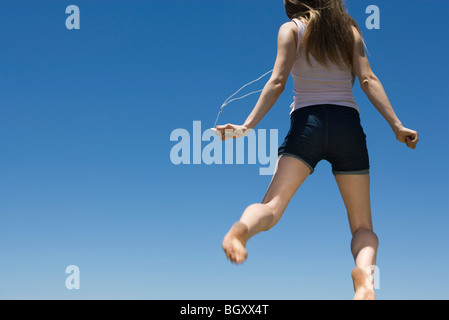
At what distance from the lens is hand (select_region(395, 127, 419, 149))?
401cm

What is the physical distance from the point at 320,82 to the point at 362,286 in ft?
5.25

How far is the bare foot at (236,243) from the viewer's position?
3.23m

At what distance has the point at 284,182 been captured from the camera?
3.88m

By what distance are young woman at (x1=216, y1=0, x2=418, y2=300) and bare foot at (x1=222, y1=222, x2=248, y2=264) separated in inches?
16.2

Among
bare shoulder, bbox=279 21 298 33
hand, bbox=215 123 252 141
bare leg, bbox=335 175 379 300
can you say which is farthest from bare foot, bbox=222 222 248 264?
bare shoulder, bbox=279 21 298 33

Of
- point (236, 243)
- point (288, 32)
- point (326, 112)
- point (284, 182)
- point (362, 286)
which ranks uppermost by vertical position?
point (288, 32)

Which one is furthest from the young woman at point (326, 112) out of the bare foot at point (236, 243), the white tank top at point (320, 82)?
the bare foot at point (236, 243)

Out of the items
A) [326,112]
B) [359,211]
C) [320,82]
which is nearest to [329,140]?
[326,112]

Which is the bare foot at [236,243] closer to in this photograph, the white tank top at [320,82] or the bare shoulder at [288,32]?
the white tank top at [320,82]

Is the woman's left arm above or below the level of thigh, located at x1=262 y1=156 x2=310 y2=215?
above

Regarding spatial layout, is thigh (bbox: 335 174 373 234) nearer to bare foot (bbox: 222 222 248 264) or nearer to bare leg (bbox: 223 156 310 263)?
bare leg (bbox: 223 156 310 263)

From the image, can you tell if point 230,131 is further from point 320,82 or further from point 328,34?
point 328,34
